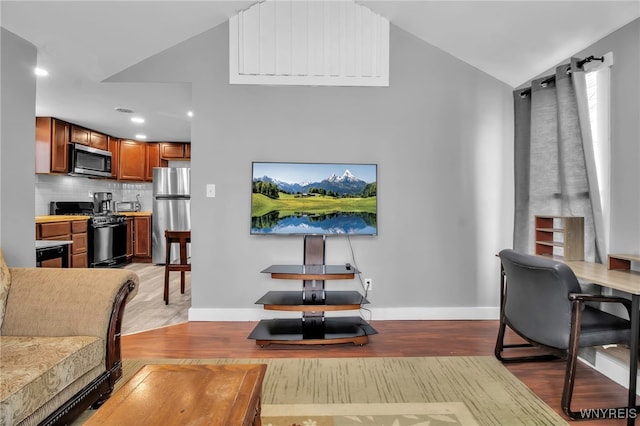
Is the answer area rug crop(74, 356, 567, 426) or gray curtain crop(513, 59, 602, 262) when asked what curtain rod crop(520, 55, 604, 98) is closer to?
gray curtain crop(513, 59, 602, 262)


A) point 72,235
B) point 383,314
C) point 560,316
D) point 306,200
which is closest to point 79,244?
point 72,235

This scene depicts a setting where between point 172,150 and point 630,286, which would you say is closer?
point 630,286

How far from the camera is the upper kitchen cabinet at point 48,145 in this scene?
497cm

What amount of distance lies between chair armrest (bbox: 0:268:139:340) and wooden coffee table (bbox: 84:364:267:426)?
590 mm

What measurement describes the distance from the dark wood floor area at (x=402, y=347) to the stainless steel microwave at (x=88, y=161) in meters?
3.40

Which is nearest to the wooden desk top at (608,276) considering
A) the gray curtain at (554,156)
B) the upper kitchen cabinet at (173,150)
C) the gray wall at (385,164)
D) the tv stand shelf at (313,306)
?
the gray curtain at (554,156)

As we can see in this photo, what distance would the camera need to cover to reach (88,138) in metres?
5.73

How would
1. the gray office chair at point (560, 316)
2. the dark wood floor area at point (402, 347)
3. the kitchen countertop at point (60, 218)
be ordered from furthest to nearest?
1. the kitchen countertop at point (60, 218)
2. the dark wood floor area at point (402, 347)
3. the gray office chair at point (560, 316)

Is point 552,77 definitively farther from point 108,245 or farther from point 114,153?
point 114,153

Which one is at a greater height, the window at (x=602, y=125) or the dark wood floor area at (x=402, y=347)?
the window at (x=602, y=125)

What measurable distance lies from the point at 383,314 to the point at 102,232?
4416 millimetres

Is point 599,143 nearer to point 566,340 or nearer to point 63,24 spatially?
point 566,340

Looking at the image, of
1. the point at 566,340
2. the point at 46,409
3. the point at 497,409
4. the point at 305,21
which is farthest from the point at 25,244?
the point at 566,340

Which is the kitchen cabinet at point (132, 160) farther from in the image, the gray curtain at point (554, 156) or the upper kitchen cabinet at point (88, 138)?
the gray curtain at point (554, 156)
